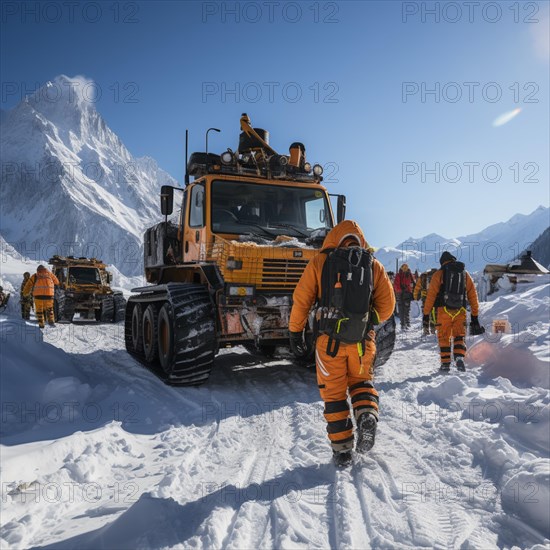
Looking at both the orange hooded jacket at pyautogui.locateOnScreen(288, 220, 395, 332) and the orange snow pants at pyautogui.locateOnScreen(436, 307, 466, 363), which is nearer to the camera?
the orange hooded jacket at pyautogui.locateOnScreen(288, 220, 395, 332)

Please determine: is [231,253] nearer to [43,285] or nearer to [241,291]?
[241,291]

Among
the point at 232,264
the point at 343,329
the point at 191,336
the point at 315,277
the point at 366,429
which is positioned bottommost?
the point at 366,429

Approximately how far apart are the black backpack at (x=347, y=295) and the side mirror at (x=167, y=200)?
14.5 ft

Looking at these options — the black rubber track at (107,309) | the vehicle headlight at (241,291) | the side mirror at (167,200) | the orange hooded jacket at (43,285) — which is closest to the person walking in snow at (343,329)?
the vehicle headlight at (241,291)

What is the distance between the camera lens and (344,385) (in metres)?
3.43

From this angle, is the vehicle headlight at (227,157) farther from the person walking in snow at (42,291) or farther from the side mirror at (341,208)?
the person walking in snow at (42,291)

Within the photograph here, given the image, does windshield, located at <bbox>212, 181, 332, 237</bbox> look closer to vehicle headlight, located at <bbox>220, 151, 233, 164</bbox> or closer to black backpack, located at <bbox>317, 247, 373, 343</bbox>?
vehicle headlight, located at <bbox>220, 151, 233, 164</bbox>

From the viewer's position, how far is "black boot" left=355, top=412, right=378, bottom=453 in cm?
334

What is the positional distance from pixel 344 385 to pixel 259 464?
887 mm

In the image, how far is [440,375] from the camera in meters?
6.43

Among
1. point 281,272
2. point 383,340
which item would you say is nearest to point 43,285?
point 281,272

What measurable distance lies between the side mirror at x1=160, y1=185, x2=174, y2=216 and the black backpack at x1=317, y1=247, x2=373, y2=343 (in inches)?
174

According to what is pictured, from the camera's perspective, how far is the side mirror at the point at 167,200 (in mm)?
7153

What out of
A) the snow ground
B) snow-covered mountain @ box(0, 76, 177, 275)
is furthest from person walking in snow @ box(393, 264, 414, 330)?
snow-covered mountain @ box(0, 76, 177, 275)
